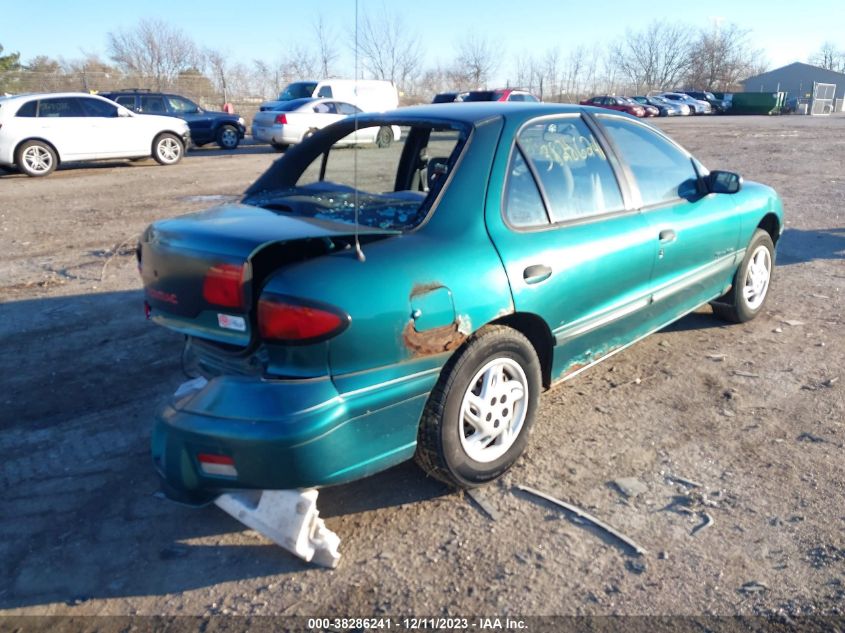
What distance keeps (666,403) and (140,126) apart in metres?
14.6

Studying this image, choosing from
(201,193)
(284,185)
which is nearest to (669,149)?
(284,185)

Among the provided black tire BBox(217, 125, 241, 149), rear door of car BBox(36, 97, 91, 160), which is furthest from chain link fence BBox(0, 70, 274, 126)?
rear door of car BBox(36, 97, 91, 160)

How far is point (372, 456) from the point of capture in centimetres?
269

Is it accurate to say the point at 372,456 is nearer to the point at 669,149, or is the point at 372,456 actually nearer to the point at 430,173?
the point at 430,173

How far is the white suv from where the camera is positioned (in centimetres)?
1354

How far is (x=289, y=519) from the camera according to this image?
2613 millimetres

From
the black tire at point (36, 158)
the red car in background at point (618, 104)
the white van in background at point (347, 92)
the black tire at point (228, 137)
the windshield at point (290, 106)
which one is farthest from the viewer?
the red car in background at point (618, 104)

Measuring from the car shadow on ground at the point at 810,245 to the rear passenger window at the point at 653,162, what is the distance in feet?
10.3

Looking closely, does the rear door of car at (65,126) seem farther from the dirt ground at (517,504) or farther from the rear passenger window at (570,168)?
the rear passenger window at (570,168)

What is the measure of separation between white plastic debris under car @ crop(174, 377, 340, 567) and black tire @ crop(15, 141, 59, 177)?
13695mm

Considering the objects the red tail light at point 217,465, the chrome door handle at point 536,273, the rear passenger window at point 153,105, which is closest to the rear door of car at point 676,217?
the chrome door handle at point 536,273

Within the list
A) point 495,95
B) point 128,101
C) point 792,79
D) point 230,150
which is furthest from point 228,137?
point 792,79

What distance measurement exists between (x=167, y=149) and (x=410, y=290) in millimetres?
15284

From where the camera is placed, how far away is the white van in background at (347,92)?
2175 centimetres
